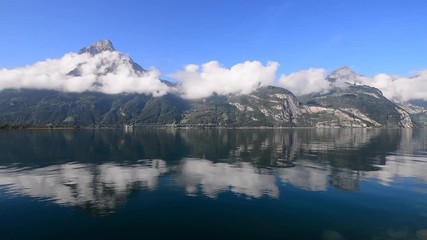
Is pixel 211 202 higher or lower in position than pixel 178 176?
lower

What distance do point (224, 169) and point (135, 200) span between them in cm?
4569

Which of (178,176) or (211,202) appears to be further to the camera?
(178,176)

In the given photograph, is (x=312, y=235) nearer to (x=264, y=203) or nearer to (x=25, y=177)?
(x=264, y=203)

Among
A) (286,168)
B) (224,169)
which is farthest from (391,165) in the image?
(224,169)

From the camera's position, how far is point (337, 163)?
5064 inches

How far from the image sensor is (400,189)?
8362cm

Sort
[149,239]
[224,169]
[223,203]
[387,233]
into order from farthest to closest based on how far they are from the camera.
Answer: [224,169], [223,203], [387,233], [149,239]

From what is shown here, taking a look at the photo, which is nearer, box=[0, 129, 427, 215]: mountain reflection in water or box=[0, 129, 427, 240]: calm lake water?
box=[0, 129, 427, 240]: calm lake water

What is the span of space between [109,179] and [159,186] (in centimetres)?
1712

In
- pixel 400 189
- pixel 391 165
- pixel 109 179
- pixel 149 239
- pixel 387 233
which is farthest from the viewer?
pixel 391 165

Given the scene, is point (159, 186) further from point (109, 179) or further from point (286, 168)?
point (286, 168)

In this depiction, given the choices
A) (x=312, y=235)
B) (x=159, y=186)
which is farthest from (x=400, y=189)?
(x=159, y=186)

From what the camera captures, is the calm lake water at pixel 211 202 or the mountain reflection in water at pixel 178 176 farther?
the mountain reflection in water at pixel 178 176

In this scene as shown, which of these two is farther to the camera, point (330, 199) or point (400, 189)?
point (400, 189)
